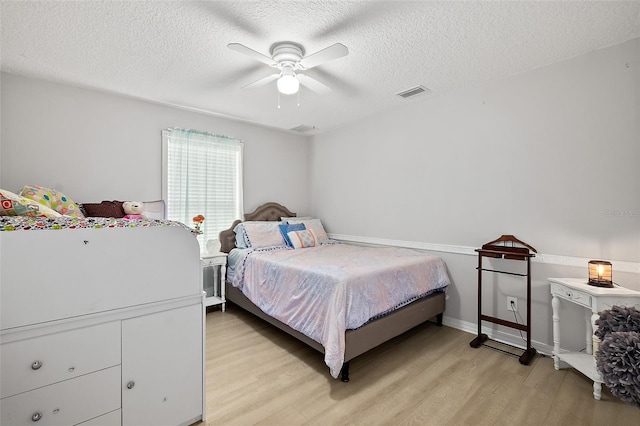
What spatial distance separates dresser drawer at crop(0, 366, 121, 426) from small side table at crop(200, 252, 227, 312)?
210 centimetres

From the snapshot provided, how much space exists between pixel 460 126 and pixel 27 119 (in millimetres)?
4282

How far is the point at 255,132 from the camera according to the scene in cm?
430

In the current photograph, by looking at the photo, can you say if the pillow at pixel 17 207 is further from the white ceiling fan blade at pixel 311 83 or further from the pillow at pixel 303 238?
the pillow at pixel 303 238

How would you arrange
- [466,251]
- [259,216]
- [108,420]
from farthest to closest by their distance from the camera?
[259,216]
[466,251]
[108,420]

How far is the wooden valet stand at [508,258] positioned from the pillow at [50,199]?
142 inches

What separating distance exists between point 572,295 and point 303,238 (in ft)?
8.93

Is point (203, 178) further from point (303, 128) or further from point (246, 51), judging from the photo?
point (246, 51)

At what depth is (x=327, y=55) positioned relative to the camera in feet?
6.63

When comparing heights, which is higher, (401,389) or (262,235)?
(262,235)

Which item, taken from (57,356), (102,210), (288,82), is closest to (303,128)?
(288,82)

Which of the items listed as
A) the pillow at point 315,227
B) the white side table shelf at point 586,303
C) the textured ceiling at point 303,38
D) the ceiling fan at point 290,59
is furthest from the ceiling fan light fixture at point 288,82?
the white side table shelf at point 586,303

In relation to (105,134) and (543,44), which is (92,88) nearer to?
(105,134)

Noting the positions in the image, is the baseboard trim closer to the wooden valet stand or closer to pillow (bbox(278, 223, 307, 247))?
the wooden valet stand

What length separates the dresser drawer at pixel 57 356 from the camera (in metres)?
1.12
